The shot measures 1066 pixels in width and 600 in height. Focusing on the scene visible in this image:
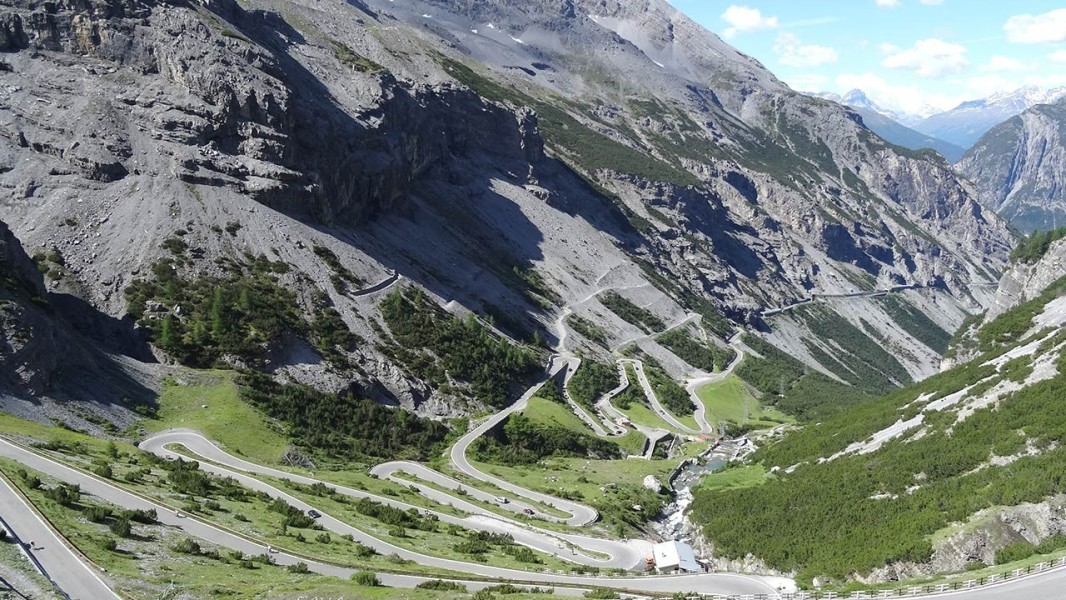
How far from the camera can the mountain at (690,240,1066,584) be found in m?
39.2

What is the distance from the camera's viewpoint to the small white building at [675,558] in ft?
170

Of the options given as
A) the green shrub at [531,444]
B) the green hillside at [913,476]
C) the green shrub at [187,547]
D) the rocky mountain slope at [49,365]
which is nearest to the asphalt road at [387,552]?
the green shrub at [187,547]

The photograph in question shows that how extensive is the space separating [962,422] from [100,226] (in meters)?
100

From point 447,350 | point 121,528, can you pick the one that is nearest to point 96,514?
point 121,528

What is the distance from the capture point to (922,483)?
48.6m

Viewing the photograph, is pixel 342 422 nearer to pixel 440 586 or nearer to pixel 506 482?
pixel 506 482

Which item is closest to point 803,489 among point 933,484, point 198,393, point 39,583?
point 933,484

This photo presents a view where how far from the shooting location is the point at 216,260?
10062cm

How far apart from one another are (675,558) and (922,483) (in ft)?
56.1

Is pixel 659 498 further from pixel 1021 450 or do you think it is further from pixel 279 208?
pixel 279 208

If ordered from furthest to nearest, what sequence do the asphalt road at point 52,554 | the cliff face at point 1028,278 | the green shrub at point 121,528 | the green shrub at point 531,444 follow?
the cliff face at point 1028,278 → the green shrub at point 531,444 → the green shrub at point 121,528 → the asphalt road at point 52,554

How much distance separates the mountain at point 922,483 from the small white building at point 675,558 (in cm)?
241

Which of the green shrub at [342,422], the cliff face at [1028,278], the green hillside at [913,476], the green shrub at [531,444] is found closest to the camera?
the green hillside at [913,476]

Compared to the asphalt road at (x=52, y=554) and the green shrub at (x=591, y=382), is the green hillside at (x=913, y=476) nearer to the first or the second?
the asphalt road at (x=52, y=554)
